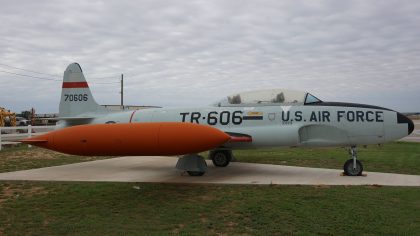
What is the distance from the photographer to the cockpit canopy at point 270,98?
1125 cm

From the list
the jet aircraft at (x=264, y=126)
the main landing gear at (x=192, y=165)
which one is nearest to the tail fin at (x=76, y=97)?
the jet aircraft at (x=264, y=126)

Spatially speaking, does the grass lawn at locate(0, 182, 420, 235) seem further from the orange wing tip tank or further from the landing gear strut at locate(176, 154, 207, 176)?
the landing gear strut at locate(176, 154, 207, 176)

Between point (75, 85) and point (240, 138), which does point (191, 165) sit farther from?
point (75, 85)

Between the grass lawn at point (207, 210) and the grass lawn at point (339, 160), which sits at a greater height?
the grass lawn at point (339, 160)

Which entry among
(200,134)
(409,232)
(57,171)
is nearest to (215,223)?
(200,134)

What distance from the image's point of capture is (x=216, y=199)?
25.5 feet

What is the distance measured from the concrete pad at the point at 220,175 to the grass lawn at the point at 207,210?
0.95 m

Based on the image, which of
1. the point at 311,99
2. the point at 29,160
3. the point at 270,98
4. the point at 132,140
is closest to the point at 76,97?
the point at 29,160

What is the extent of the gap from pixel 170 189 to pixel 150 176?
2241 millimetres

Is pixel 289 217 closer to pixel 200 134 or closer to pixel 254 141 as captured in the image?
pixel 200 134

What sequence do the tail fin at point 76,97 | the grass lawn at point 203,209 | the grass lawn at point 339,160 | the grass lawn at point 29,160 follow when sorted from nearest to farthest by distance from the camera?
the grass lawn at point 203,209 → the grass lawn at point 339,160 → the grass lawn at point 29,160 → the tail fin at point 76,97

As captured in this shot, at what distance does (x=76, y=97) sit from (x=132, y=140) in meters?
7.79

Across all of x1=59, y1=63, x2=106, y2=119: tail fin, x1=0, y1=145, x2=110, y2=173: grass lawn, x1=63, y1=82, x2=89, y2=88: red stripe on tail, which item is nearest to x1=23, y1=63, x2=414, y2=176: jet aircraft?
x1=59, y1=63, x2=106, y2=119: tail fin

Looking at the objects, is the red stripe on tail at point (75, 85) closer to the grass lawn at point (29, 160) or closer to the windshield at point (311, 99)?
the grass lawn at point (29, 160)
